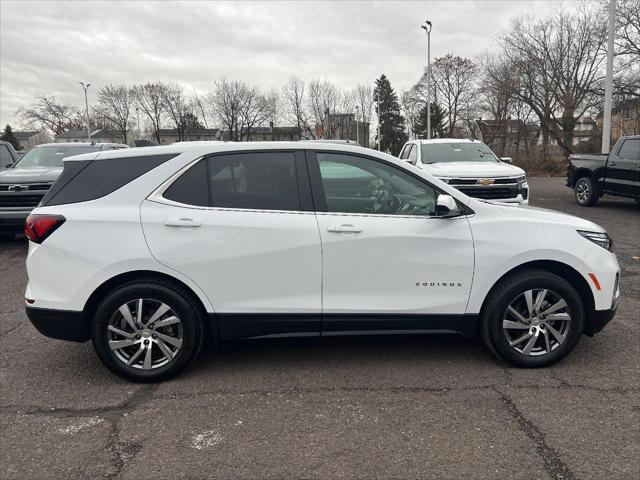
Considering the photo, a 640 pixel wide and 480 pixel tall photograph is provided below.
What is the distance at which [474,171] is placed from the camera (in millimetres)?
8945

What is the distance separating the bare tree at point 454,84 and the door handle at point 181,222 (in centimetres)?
5628

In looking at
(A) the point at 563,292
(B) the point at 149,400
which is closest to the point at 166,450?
(B) the point at 149,400

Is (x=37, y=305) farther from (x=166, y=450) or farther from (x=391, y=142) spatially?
(x=391, y=142)

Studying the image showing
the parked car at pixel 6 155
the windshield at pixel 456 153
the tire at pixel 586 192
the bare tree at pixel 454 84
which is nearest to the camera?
the windshield at pixel 456 153

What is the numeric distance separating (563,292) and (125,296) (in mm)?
3237

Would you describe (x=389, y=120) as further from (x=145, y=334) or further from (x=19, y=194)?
(x=145, y=334)

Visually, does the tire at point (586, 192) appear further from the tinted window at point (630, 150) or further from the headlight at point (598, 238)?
the headlight at point (598, 238)

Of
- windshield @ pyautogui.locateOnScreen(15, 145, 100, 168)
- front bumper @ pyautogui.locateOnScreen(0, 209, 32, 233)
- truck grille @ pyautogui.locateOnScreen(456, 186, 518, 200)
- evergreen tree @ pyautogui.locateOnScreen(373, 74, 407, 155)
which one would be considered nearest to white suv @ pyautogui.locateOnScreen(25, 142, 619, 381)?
truck grille @ pyautogui.locateOnScreen(456, 186, 518, 200)

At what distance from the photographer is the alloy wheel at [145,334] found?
3443 millimetres

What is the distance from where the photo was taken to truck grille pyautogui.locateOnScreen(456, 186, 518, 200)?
28.9 feet

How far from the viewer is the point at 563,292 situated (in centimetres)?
364

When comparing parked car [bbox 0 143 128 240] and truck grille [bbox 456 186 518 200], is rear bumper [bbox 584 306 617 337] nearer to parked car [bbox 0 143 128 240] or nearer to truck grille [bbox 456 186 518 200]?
truck grille [bbox 456 186 518 200]

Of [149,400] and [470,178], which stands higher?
[470,178]

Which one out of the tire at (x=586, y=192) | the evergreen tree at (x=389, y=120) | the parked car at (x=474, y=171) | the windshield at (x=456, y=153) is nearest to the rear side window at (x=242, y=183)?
the parked car at (x=474, y=171)
